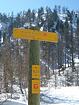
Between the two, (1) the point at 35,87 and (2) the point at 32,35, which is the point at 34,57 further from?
(1) the point at 35,87

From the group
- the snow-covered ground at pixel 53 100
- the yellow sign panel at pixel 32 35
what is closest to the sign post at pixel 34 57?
the yellow sign panel at pixel 32 35

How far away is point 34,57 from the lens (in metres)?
5.99

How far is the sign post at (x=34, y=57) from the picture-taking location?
5793mm

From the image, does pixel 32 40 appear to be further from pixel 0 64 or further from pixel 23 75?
pixel 23 75

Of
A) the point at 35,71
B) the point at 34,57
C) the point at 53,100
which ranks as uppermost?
the point at 34,57

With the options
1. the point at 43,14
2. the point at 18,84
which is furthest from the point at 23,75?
the point at 43,14

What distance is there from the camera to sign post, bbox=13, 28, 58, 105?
5.79 m

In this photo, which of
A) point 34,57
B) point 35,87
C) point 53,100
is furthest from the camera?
point 53,100

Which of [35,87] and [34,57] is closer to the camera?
[35,87]

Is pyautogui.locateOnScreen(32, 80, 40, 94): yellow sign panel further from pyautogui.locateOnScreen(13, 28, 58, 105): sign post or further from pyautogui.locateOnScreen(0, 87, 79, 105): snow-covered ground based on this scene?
pyautogui.locateOnScreen(0, 87, 79, 105): snow-covered ground

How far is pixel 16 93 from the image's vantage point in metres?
19.8

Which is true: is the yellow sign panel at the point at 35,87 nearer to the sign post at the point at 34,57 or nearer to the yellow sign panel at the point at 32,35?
the sign post at the point at 34,57

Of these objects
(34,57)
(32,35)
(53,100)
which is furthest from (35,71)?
(53,100)

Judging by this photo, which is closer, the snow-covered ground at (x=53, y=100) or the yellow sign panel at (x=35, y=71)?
the yellow sign panel at (x=35, y=71)
